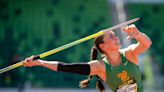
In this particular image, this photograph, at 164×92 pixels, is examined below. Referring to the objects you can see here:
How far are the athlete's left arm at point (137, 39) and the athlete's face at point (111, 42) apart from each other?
0.50 feet

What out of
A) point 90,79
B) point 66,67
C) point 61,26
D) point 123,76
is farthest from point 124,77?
point 61,26

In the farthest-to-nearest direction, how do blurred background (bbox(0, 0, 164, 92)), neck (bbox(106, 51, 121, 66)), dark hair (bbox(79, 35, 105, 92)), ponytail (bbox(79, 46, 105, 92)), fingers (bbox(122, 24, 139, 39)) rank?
1. blurred background (bbox(0, 0, 164, 92))
2. ponytail (bbox(79, 46, 105, 92))
3. dark hair (bbox(79, 35, 105, 92))
4. neck (bbox(106, 51, 121, 66))
5. fingers (bbox(122, 24, 139, 39))

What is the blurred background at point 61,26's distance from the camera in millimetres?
21281

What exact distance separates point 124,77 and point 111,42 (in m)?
0.37

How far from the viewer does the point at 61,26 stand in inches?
870

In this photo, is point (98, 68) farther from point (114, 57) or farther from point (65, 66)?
point (65, 66)

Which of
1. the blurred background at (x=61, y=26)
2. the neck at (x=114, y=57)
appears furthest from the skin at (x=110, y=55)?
the blurred background at (x=61, y=26)

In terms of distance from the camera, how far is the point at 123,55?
564 centimetres

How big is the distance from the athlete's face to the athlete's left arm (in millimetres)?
151

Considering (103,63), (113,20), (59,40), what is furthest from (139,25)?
(103,63)

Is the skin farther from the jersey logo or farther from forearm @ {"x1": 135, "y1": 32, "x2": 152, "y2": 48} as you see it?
the jersey logo

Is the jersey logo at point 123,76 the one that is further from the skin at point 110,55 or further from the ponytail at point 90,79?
the ponytail at point 90,79

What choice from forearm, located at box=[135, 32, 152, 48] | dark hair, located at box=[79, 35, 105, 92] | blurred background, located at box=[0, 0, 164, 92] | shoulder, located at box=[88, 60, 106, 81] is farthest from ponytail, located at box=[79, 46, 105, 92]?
blurred background, located at box=[0, 0, 164, 92]

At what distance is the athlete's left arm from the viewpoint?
212 inches
